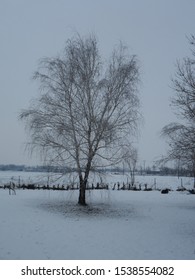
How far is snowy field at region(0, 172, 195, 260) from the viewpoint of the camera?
457 inches

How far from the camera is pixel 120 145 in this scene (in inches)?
854

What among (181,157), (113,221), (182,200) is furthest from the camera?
(182,200)

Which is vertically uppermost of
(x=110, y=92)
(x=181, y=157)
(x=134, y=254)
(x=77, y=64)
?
(x=77, y=64)

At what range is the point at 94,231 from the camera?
49.8 ft

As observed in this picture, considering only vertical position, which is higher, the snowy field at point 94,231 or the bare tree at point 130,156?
the bare tree at point 130,156

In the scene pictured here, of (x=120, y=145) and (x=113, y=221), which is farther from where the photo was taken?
(x=120, y=145)

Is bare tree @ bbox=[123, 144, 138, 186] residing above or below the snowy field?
above

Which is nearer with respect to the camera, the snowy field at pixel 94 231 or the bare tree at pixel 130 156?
the snowy field at pixel 94 231

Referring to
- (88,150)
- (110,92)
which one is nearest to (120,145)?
(88,150)

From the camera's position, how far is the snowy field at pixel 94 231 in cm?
1161

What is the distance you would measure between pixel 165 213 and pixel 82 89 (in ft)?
31.3

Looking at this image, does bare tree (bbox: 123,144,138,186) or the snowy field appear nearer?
the snowy field
